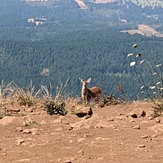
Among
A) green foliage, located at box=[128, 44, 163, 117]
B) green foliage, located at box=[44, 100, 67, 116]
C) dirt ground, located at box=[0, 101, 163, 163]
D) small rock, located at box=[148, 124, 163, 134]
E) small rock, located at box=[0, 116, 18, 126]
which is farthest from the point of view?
green foliage, located at box=[44, 100, 67, 116]

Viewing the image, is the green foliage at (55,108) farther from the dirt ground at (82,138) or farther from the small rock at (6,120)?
the small rock at (6,120)

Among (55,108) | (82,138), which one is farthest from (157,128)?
(55,108)

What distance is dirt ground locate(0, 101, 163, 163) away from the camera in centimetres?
509

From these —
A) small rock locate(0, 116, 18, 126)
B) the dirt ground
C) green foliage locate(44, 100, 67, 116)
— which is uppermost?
the dirt ground

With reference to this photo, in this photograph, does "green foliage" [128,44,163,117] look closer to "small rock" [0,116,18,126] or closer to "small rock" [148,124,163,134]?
"small rock" [148,124,163,134]

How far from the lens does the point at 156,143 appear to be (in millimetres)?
5453

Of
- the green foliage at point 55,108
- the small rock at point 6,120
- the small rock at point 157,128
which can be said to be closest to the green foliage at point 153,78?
the small rock at point 157,128

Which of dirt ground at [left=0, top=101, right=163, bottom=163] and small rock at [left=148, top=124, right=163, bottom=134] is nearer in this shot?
dirt ground at [left=0, top=101, right=163, bottom=163]

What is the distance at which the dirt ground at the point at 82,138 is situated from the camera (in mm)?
5094

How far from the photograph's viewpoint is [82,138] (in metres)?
5.75

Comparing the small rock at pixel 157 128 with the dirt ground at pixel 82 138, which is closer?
the dirt ground at pixel 82 138

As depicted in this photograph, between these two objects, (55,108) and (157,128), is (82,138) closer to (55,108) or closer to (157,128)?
(157,128)

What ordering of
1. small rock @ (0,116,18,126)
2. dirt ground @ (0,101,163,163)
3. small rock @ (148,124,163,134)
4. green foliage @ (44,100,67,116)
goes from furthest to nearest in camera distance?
green foliage @ (44,100,67,116)
small rock @ (0,116,18,126)
small rock @ (148,124,163,134)
dirt ground @ (0,101,163,163)

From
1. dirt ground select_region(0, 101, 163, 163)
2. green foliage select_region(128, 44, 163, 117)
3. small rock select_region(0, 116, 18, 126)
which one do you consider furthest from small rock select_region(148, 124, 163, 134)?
small rock select_region(0, 116, 18, 126)
